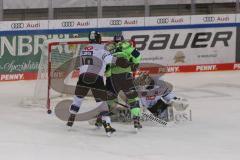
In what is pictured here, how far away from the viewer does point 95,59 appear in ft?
33.6

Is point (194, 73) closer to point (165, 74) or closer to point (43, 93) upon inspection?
point (165, 74)

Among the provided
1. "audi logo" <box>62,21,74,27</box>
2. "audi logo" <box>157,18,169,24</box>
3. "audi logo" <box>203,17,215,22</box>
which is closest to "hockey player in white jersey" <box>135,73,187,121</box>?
"audi logo" <box>62,21,74,27</box>

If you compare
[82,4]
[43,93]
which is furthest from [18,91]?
[82,4]

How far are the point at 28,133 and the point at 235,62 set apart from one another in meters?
9.53

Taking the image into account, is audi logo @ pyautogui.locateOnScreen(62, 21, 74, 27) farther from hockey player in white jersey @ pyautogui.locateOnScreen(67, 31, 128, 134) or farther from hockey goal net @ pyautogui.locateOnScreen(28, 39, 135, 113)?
hockey player in white jersey @ pyautogui.locateOnScreen(67, 31, 128, 134)

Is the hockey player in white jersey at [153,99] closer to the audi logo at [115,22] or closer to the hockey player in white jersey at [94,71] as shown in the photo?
the hockey player in white jersey at [94,71]

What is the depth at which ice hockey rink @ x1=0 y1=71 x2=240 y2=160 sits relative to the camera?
8719 mm

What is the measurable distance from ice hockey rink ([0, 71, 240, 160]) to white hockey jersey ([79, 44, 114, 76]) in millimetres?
1102

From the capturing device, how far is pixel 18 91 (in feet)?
48.0

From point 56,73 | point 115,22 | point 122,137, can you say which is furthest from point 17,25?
point 122,137

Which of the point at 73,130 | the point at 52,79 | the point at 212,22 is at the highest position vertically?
the point at 212,22

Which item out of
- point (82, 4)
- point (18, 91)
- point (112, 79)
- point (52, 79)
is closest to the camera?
point (112, 79)

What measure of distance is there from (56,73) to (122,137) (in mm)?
3488

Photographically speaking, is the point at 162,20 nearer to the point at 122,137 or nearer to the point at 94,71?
the point at 94,71
